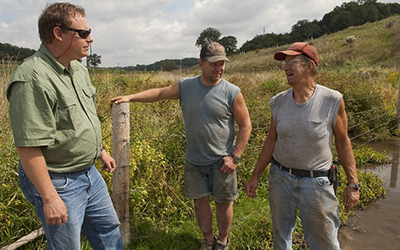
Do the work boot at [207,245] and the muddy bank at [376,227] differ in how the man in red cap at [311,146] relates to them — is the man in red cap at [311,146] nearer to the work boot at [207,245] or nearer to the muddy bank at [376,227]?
the work boot at [207,245]

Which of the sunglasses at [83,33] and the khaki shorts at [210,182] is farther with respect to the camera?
the khaki shorts at [210,182]

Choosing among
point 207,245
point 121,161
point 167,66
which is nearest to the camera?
point 121,161

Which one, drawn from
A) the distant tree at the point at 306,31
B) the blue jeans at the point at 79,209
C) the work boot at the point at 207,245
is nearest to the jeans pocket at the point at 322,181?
the work boot at the point at 207,245

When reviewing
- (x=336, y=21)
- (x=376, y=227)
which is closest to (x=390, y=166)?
(x=376, y=227)

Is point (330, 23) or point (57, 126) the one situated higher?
point (330, 23)

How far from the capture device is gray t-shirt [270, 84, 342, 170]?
223 cm

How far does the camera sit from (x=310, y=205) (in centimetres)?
226

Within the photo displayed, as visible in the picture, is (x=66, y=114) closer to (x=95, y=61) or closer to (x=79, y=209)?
(x=79, y=209)

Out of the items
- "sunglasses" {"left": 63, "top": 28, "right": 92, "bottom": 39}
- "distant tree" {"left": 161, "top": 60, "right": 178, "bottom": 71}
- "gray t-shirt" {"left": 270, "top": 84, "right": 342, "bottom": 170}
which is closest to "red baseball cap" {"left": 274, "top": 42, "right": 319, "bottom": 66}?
"gray t-shirt" {"left": 270, "top": 84, "right": 342, "bottom": 170}

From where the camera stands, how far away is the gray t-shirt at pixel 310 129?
7.31ft

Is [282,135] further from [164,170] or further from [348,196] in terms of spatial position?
[164,170]

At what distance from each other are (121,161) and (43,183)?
1229 millimetres

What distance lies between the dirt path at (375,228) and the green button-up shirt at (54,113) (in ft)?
9.90

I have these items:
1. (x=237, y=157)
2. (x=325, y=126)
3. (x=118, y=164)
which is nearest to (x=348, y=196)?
(x=325, y=126)
